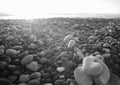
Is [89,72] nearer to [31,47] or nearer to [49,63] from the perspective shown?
Answer: [49,63]

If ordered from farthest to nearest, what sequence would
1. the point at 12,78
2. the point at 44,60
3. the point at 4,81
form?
1. the point at 44,60
2. the point at 12,78
3. the point at 4,81

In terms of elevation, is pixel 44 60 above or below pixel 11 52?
below

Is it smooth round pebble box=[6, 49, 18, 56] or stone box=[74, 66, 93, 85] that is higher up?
smooth round pebble box=[6, 49, 18, 56]

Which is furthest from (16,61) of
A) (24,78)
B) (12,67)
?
(24,78)

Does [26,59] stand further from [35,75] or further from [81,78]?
[81,78]

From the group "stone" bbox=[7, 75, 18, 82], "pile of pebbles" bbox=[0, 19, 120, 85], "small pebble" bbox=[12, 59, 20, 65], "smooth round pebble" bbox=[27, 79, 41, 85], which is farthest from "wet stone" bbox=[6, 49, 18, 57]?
"smooth round pebble" bbox=[27, 79, 41, 85]

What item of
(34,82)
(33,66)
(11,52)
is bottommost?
(34,82)

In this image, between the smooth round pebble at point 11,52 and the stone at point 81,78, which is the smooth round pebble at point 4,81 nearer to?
the smooth round pebble at point 11,52

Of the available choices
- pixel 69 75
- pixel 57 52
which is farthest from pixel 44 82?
pixel 57 52

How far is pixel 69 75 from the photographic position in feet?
5.94

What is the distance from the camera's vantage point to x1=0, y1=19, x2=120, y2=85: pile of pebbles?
1.74 metres

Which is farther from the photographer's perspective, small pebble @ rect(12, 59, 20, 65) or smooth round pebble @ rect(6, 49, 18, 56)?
smooth round pebble @ rect(6, 49, 18, 56)

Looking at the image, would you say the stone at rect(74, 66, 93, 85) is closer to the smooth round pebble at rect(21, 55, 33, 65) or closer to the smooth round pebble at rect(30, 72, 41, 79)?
the smooth round pebble at rect(30, 72, 41, 79)

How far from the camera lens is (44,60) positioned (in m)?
2.08
